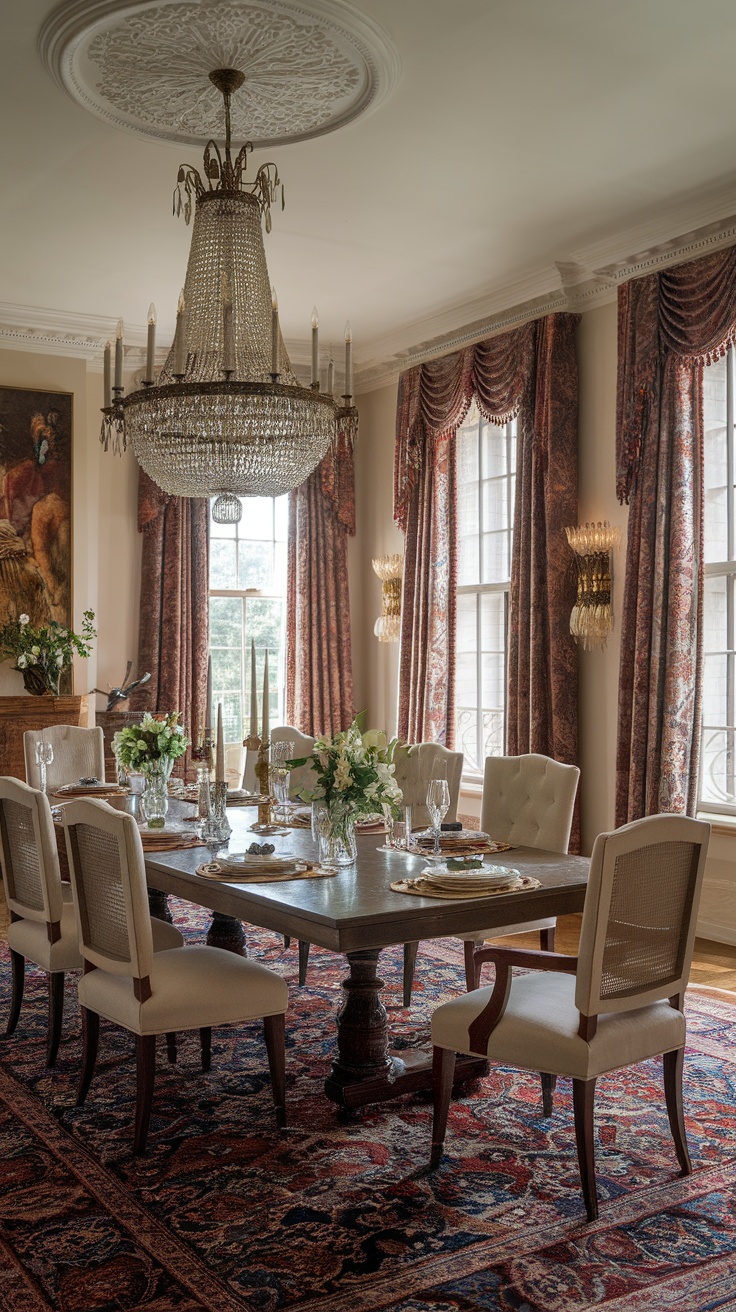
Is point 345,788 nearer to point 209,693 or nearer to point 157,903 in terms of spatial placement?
point 157,903

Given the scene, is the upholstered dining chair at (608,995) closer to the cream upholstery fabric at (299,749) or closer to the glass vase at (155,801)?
the glass vase at (155,801)

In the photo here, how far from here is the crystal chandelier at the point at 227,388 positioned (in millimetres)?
4344

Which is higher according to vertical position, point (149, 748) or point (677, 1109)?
point (149, 748)

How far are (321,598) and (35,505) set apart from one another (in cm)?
218

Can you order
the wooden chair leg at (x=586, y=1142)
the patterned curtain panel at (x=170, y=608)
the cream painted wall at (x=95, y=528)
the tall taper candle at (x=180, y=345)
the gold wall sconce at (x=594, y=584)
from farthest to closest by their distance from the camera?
the patterned curtain panel at (x=170, y=608)
the cream painted wall at (x=95, y=528)
the gold wall sconce at (x=594, y=584)
the tall taper candle at (x=180, y=345)
the wooden chair leg at (x=586, y=1142)

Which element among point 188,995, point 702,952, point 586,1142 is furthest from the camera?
point 702,952

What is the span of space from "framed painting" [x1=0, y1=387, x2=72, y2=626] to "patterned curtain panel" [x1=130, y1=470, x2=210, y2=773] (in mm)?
591

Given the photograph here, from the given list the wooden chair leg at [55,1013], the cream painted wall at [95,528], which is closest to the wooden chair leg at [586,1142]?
the wooden chair leg at [55,1013]

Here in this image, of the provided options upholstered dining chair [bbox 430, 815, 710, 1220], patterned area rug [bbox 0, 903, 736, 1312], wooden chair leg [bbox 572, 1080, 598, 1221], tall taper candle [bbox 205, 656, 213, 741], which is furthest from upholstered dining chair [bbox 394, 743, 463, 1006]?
tall taper candle [bbox 205, 656, 213, 741]

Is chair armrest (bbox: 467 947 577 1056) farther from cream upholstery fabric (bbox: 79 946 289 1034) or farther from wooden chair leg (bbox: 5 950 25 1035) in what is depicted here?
wooden chair leg (bbox: 5 950 25 1035)

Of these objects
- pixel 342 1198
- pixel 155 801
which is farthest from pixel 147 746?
pixel 342 1198

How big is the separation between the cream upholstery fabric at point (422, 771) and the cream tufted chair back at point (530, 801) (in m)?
0.37

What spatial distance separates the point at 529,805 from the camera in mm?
4500

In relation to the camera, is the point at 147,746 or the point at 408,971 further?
the point at 147,746
